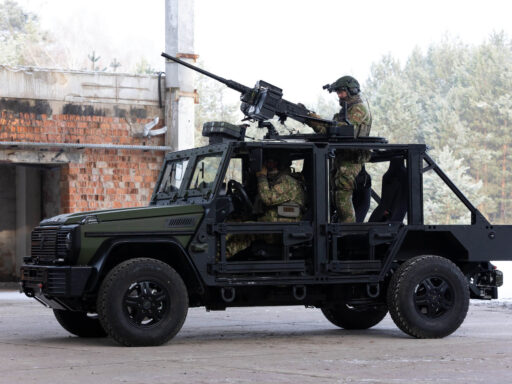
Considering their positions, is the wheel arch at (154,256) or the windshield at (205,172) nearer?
the wheel arch at (154,256)

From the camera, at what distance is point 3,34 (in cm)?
8256

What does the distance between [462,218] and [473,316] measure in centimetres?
4805

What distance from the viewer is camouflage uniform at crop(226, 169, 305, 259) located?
11406 mm

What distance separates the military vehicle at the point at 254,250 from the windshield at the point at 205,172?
0.02 metres

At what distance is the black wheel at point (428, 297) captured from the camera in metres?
11.7

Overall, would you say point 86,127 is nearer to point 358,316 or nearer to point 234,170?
point 358,316

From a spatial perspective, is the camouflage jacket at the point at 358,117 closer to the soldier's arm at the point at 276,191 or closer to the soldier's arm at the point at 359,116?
the soldier's arm at the point at 359,116

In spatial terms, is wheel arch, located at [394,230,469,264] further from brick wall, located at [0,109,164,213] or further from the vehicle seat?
brick wall, located at [0,109,164,213]

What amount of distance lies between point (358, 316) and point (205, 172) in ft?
9.15

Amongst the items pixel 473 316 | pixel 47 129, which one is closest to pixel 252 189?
pixel 473 316

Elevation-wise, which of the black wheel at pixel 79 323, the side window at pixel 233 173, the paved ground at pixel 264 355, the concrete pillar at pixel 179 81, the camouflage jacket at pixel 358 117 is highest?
the concrete pillar at pixel 179 81

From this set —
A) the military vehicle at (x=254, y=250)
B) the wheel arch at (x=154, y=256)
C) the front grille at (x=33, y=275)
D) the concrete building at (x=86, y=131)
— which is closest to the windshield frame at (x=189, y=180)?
the military vehicle at (x=254, y=250)

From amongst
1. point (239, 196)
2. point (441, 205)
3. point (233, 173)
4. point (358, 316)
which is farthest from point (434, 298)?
point (441, 205)

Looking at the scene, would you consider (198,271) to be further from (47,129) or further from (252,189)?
(47,129)
